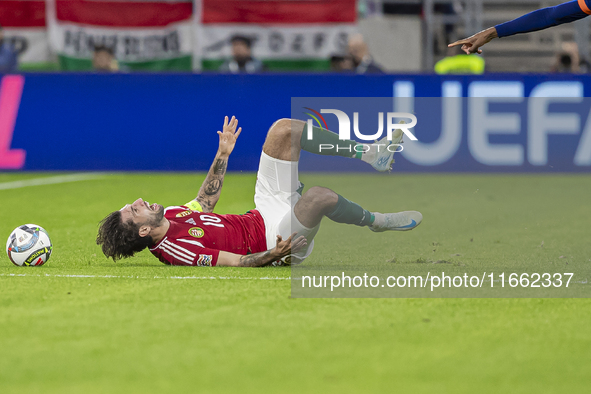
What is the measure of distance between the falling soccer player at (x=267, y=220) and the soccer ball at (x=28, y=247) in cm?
46

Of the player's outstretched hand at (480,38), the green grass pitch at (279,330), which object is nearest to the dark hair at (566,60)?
the green grass pitch at (279,330)

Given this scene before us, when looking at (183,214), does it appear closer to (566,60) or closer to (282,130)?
(282,130)

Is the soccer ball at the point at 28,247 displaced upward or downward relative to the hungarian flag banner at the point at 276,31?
downward

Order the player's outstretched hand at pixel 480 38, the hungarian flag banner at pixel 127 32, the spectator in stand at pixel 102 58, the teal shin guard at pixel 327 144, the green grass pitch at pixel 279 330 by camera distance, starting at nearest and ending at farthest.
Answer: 1. the green grass pitch at pixel 279 330
2. the player's outstretched hand at pixel 480 38
3. the teal shin guard at pixel 327 144
4. the spectator in stand at pixel 102 58
5. the hungarian flag banner at pixel 127 32

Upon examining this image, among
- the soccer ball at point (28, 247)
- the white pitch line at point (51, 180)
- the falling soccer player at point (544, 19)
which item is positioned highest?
the falling soccer player at point (544, 19)

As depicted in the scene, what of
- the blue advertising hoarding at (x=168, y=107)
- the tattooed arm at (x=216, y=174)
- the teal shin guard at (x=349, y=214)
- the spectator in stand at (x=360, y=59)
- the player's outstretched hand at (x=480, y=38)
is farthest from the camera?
the spectator in stand at (x=360, y=59)

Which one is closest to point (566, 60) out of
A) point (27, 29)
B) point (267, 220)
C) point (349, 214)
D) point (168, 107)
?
point (168, 107)

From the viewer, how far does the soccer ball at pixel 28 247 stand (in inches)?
237

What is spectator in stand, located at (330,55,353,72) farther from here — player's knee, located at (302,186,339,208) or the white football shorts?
player's knee, located at (302,186,339,208)

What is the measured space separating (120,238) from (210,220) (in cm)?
66

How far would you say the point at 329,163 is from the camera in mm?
6516

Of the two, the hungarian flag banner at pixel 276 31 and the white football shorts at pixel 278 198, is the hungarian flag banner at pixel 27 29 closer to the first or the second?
the hungarian flag banner at pixel 276 31

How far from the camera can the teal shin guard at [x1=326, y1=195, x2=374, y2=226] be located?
229 inches

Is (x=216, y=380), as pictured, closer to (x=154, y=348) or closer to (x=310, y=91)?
(x=154, y=348)
